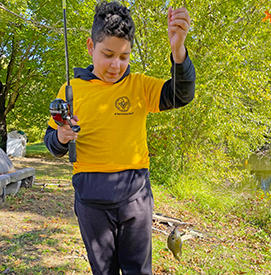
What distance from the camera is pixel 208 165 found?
8609 mm

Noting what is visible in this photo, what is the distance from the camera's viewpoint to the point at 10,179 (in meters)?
5.63

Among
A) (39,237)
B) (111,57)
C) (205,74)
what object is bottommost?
(39,237)

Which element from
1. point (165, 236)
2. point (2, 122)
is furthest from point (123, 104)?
point (2, 122)

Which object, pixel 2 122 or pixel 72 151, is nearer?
pixel 72 151

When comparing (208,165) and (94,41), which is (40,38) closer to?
(208,165)

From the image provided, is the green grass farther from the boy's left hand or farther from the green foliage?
the boy's left hand

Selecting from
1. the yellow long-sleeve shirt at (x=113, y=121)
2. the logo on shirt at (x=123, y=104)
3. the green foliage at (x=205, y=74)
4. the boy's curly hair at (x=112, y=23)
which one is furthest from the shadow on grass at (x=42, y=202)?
the boy's curly hair at (x=112, y=23)

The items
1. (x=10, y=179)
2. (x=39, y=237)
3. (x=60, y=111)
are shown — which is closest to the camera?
(x=60, y=111)

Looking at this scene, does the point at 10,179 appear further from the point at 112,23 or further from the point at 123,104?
the point at 112,23

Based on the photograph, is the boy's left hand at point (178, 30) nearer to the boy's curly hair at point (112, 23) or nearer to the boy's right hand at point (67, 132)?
the boy's curly hair at point (112, 23)

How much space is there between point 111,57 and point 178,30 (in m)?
0.40

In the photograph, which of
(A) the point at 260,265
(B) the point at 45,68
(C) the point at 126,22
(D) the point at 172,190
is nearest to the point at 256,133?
(D) the point at 172,190

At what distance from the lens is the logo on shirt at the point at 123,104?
173 centimetres

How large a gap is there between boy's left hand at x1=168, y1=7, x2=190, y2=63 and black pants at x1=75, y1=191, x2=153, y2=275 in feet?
2.68
